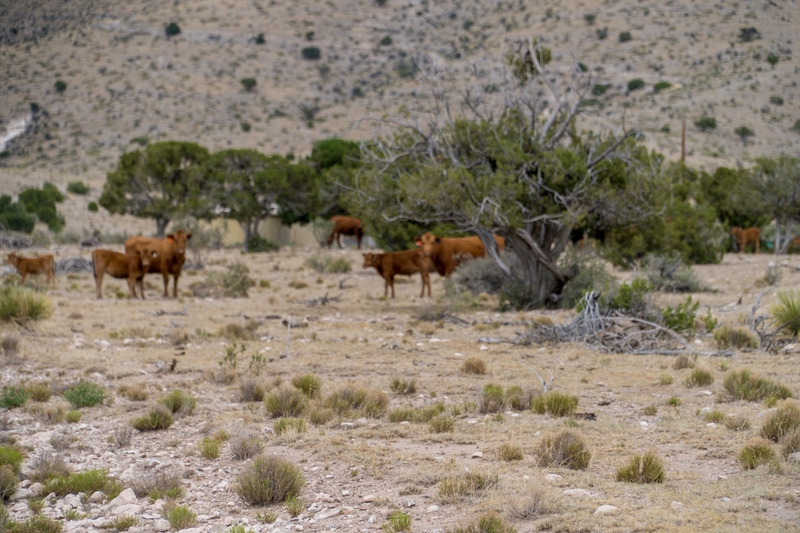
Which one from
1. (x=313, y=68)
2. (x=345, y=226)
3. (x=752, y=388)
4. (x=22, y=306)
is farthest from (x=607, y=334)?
(x=313, y=68)

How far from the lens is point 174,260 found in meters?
20.8

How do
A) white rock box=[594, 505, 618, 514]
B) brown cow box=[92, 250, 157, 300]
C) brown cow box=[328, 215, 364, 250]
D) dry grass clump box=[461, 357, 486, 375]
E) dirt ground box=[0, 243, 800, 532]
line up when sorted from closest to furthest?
white rock box=[594, 505, 618, 514], dirt ground box=[0, 243, 800, 532], dry grass clump box=[461, 357, 486, 375], brown cow box=[92, 250, 157, 300], brown cow box=[328, 215, 364, 250]

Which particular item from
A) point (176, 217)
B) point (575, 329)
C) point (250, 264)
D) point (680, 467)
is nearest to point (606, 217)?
point (575, 329)

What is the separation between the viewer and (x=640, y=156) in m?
16.7

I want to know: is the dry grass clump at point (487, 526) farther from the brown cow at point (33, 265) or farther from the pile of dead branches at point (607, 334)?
the brown cow at point (33, 265)

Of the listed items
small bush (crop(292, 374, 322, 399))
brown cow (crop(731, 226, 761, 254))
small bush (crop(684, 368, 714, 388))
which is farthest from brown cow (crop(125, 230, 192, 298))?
brown cow (crop(731, 226, 761, 254))

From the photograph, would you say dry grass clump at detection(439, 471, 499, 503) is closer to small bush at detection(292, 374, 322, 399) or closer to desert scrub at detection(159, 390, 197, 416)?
small bush at detection(292, 374, 322, 399)

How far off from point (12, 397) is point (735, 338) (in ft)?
32.1

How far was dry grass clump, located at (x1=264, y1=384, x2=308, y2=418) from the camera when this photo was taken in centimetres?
824

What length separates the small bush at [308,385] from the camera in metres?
8.95

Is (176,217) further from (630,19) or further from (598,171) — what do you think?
(630,19)

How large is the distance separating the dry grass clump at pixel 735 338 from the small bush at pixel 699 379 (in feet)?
9.08

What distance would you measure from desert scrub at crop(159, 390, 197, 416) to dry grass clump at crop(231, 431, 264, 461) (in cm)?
161

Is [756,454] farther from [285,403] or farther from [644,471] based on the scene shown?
[285,403]
